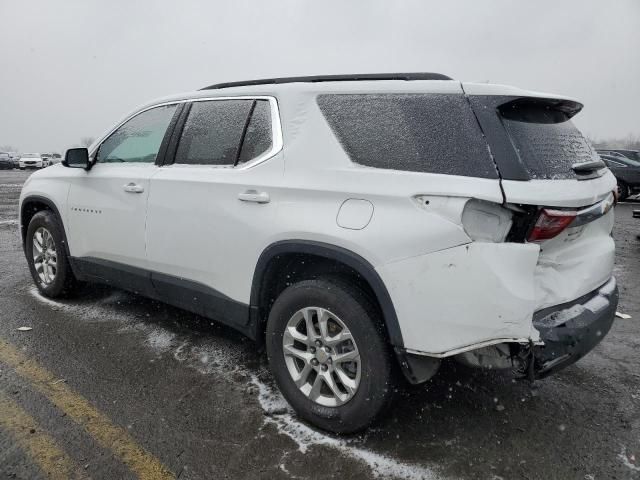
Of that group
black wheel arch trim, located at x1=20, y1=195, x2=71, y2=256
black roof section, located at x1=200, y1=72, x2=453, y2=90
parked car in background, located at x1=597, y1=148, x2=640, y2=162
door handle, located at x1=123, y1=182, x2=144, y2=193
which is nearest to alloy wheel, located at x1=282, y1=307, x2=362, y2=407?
black roof section, located at x1=200, y1=72, x2=453, y2=90

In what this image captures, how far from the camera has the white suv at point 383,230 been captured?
Result: 2156mm

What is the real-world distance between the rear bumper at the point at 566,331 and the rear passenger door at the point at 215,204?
4.69 ft

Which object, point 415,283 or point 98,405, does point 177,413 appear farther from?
point 415,283

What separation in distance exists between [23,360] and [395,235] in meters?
2.74

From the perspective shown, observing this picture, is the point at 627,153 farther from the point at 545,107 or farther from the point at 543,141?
the point at 543,141

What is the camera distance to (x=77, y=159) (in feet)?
13.3

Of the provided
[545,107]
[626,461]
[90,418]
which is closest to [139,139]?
[90,418]

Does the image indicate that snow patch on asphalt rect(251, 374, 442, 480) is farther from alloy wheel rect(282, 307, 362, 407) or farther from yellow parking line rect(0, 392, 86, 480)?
yellow parking line rect(0, 392, 86, 480)

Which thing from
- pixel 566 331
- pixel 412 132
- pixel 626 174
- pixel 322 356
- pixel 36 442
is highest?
pixel 412 132

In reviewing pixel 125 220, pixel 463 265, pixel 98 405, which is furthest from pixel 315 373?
pixel 125 220

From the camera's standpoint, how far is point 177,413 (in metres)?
2.78

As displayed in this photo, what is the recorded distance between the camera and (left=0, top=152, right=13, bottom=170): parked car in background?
3997 cm

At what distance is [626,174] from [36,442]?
693 inches

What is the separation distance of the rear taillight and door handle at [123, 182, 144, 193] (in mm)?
2564
